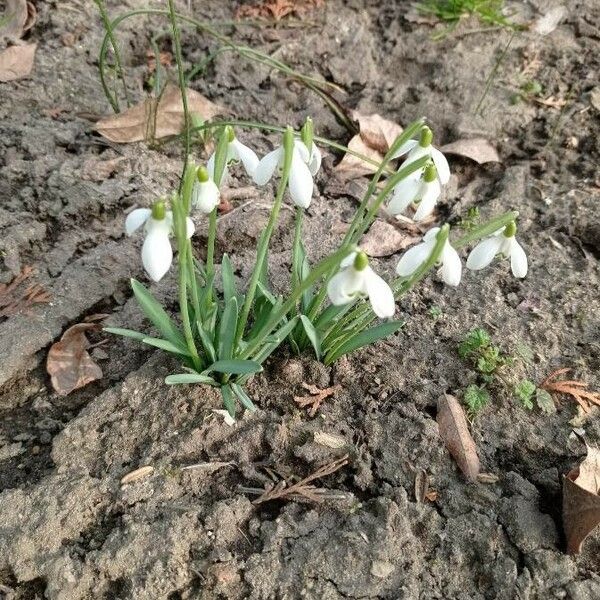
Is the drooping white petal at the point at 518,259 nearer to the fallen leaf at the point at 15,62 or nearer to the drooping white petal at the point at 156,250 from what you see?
the drooping white petal at the point at 156,250

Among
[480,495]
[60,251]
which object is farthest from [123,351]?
[480,495]

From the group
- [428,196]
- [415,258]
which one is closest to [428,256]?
[415,258]

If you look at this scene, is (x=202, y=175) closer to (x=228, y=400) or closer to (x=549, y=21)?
(x=228, y=400)

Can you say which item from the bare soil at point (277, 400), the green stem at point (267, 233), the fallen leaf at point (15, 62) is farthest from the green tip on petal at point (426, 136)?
the fallen leaf at point (15, 62)

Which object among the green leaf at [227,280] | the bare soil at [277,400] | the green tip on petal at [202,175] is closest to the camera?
the green tip on petal at [202,175]

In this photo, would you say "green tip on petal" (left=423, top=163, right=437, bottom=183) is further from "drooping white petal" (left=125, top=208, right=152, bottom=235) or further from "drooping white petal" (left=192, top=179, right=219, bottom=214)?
"drooping white petal" (left=125, top=208, right=152, bottom=235)

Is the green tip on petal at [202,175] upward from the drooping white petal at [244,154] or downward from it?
upward

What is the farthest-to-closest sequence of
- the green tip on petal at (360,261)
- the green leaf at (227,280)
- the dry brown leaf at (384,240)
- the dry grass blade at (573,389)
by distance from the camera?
the dry brown leaf at (384,240) → the dry grass blade at (573,389) → the green leaf at (227,280) → the green tip on petal at (360,261)

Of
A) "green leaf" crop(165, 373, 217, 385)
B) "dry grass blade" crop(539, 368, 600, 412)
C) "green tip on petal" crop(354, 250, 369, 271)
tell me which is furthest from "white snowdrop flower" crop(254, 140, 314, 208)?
"dry grass blade" crop(539, 368, 600, 412)
